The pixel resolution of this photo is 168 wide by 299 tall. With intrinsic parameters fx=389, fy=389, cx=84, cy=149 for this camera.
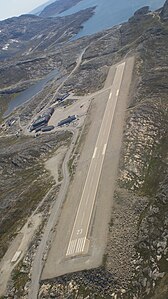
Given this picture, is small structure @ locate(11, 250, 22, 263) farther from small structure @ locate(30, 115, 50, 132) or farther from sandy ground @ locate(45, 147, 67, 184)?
small structure @ locate(30, 115, 50, 132)

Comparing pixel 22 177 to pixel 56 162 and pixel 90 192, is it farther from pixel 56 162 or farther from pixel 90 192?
pixel 90 192

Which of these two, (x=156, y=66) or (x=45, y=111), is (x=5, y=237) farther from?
(x=156, y=66)

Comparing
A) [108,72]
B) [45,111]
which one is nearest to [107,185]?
[45,111]

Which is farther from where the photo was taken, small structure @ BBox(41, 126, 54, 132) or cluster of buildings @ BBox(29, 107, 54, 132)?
cluster of buildings @ BBox(29, 107, 54, 132)

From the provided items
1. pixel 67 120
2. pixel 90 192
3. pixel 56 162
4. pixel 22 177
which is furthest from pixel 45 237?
pixel 67 120

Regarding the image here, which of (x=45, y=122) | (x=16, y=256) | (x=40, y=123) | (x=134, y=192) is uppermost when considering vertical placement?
(x=16, y=256)

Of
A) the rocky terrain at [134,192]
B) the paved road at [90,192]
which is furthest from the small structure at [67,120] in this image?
the paved road at [90,192]

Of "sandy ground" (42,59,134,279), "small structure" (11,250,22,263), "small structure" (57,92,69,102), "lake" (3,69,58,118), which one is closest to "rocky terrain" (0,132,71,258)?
"small structure" (11,250,22,263)
